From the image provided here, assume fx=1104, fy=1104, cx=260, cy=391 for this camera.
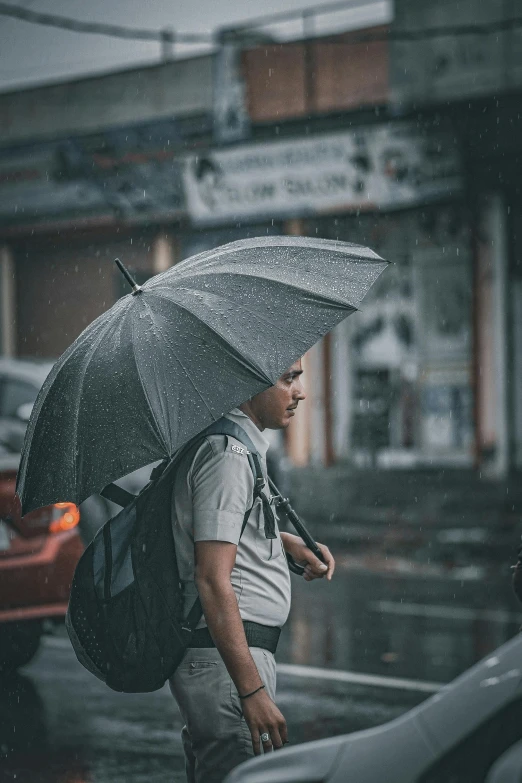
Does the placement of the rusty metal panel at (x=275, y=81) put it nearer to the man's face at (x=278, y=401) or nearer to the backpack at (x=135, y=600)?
the man's face at (x=278, y=401)

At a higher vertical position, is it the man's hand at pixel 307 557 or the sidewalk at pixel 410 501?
the man's hand at pixel 307 557

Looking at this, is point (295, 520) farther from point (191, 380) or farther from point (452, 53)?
point (452, 53)

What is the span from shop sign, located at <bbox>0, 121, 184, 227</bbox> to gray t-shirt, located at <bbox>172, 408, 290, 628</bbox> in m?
14.2

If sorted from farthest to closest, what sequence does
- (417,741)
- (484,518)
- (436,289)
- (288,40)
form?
(288,40) < (436,289) < (484,518) < (417,741)

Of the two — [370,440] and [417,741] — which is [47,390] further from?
[370,440]

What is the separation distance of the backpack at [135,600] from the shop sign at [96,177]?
46.8 feet

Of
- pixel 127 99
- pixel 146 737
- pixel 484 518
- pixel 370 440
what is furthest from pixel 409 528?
pixel 127 99

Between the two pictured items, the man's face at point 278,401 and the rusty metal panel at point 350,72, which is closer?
the man's face at point 278,401

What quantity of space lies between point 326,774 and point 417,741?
22cm

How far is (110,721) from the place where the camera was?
5.86m

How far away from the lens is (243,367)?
9.86ft

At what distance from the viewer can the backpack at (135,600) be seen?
2.93 meters

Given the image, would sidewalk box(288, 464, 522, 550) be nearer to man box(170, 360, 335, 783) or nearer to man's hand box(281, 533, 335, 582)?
man's hand box(281, 533, 335, 582)

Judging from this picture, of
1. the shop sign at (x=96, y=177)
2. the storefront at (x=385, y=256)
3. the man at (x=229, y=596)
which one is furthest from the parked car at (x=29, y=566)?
the shop sign at (x=96, y=177)
